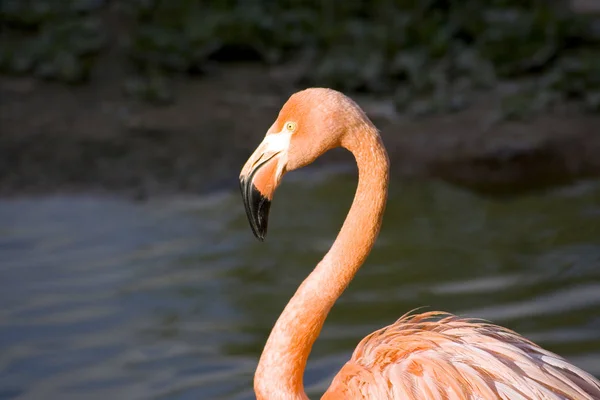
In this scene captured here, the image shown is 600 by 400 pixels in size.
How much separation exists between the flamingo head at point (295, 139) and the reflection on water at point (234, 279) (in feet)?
5.03

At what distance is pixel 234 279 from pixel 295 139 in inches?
106

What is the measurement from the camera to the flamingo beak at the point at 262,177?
3.58m

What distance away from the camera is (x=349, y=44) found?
9398 millimetres

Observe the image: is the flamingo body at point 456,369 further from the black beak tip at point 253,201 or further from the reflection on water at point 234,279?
the reflection on water at point 234,279

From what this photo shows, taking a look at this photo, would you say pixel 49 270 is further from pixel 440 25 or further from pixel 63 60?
pixel 440 25

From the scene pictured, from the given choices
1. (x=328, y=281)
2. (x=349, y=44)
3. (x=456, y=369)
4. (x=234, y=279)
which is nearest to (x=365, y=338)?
(x=328, y=281)

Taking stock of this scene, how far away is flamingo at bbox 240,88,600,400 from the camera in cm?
325

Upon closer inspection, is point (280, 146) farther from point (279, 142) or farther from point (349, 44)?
point (349, 44)

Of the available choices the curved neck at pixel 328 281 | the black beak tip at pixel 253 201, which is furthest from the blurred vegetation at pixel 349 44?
the black beak tip at pixel 253 201

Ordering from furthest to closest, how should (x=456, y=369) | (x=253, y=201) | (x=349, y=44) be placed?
(x=349, y=44) → (x=253, y=201) → (x=456, y=369)

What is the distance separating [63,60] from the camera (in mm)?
9023

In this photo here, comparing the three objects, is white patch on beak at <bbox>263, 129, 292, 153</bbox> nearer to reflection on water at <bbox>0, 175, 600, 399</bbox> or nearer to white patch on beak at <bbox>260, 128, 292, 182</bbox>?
white patch on beak at <bbox>260, 128, 292, 182</bbox>

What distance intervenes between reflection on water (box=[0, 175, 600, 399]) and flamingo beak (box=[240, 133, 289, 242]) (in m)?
1.48

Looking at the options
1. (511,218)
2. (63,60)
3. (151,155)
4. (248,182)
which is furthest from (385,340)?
(63,60)
